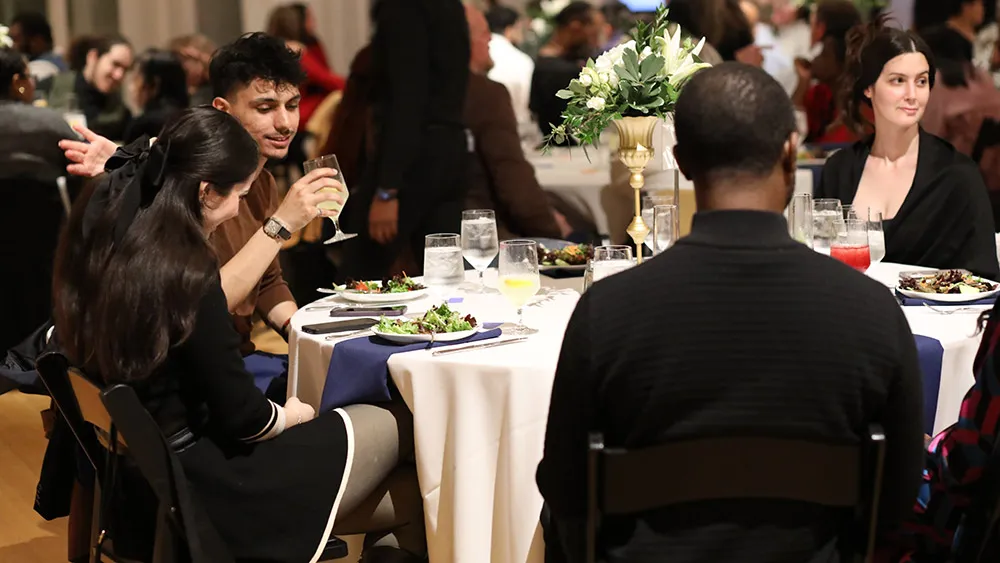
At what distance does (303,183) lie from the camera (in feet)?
9.50

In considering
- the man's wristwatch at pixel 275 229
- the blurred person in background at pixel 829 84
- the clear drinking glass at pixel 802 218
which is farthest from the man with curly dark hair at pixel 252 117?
the blurred person in background at pixel 829 84

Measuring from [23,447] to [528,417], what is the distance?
9.03 ft

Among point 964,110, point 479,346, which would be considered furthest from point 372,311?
point 964,110

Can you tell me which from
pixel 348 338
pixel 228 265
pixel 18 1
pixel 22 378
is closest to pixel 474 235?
pixel 348 338

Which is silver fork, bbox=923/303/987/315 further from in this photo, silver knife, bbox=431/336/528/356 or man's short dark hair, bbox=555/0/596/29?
man's short dark hair, bbox=555/0/596/29

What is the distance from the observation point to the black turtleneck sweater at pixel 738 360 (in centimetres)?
155

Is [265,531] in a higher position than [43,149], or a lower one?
lower

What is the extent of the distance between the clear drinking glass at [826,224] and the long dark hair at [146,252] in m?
1.36

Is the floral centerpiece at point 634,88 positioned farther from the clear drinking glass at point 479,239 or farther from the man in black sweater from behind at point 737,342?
the man in black sweater from behind at point 737,342

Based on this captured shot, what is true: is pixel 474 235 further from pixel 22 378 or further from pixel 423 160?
pixel 423 160

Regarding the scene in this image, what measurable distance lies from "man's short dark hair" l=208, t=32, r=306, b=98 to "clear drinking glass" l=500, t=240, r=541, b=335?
0.97 m

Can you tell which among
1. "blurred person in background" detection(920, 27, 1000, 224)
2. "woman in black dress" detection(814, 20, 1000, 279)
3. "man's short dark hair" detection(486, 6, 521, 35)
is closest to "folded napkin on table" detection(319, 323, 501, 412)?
"woman in black dress" detection(814, 20, 1000, 279)

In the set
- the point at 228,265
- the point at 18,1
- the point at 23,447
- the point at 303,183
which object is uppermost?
the point at 18,1

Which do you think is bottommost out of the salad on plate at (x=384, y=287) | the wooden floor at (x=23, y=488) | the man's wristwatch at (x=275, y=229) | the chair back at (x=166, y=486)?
the wooden floor at (x=23, y=488)
